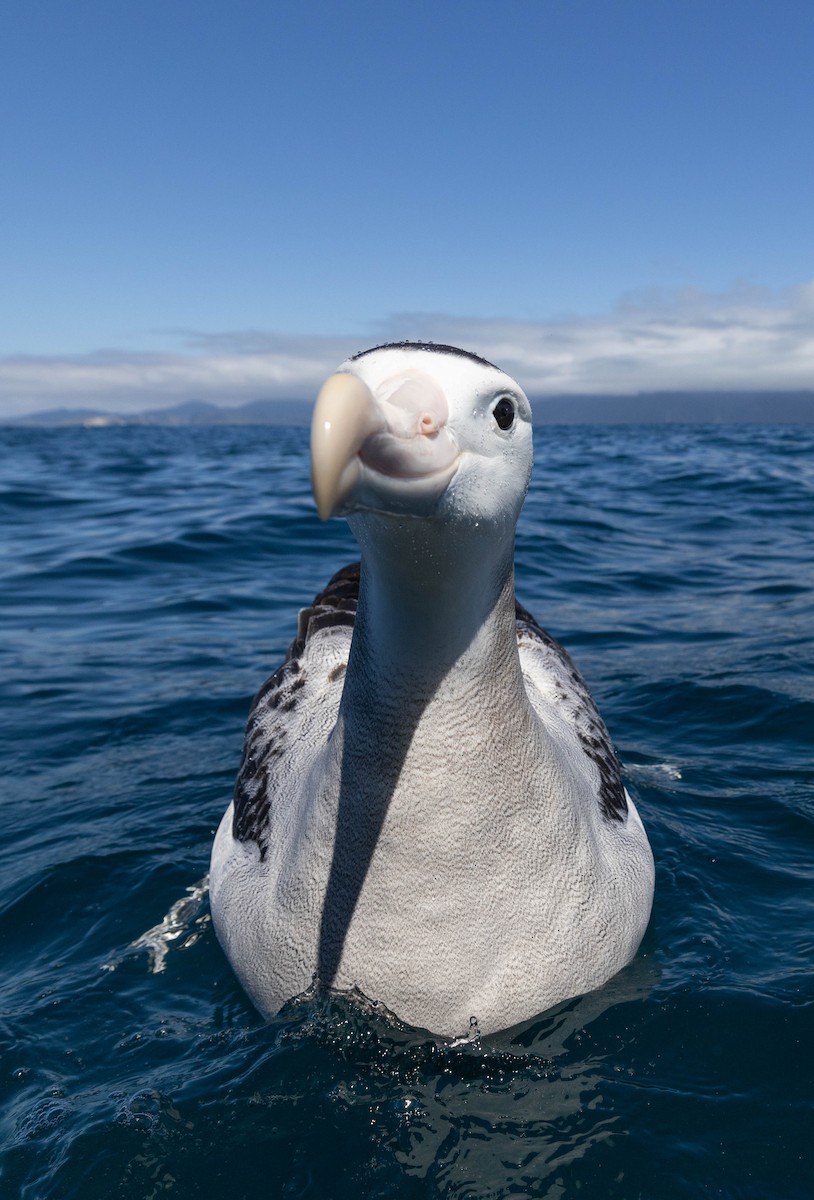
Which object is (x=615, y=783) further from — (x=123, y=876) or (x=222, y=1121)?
(x=123, y=876)

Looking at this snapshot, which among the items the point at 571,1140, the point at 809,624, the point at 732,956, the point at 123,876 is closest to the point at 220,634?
the point at 123,876

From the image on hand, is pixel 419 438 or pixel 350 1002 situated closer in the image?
pixel 419 438

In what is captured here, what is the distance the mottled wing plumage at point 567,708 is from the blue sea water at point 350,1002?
2.44 ft

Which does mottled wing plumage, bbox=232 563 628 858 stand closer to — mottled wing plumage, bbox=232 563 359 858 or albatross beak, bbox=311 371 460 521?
mottled wing plumage, bbox=232 563 359 858

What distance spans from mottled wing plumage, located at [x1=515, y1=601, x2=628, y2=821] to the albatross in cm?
45

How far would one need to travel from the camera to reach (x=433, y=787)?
10.8ft

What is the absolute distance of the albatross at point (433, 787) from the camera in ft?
8.48

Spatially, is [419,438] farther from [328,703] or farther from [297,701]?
[297,701]

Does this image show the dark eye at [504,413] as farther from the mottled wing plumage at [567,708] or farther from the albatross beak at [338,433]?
the mottled wing plumage at [567,708]

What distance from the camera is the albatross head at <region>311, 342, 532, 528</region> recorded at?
234 centimetres

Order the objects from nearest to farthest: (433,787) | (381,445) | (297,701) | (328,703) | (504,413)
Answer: (381,445) → (504,413) → (433,787) → (328,703) → (297,701)

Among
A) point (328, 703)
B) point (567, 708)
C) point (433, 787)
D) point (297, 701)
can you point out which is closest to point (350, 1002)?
point (433, 787)

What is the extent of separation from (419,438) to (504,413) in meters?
0.47

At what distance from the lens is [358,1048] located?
3.78 meters
